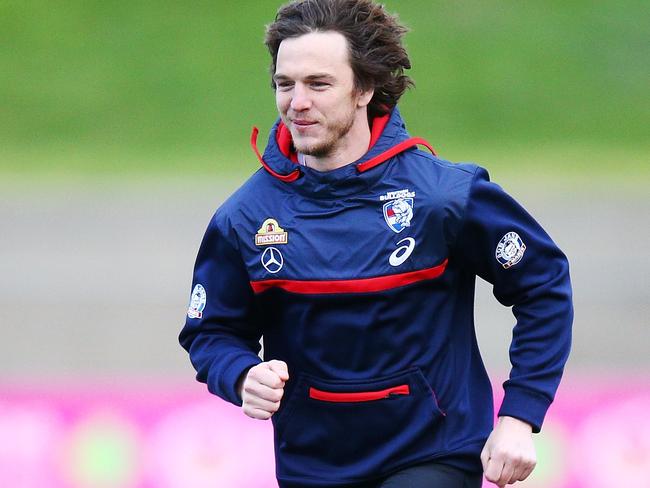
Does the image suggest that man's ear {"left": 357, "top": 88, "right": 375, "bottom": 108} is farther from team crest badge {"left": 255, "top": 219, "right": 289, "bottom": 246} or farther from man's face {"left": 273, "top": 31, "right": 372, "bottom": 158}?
team crest badge {"left": 255, "top": 219, "right": 289, "bottom": 246}

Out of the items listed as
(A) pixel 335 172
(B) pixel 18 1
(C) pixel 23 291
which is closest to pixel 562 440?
(A) pixel 335 172

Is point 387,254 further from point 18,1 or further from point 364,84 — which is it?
point 18,1

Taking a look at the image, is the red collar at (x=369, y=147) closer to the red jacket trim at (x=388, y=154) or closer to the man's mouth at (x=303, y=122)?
the red jacket trim at (x=388, y=154)

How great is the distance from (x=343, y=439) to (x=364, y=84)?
1.01 metres

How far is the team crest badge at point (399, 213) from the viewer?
4.06 metres

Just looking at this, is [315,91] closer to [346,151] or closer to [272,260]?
[346,151]

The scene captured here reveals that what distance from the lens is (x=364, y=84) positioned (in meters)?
4.24

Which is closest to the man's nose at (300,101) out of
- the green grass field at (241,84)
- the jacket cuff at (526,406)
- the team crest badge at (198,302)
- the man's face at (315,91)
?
the man's face at (315,91)

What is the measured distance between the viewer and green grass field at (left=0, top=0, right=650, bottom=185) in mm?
18203

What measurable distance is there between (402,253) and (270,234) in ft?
1.24

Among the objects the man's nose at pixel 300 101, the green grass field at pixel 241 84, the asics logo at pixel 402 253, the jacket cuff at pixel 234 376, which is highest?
the green grass field at pixel 241 84

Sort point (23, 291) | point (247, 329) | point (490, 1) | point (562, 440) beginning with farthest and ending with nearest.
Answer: point (490, 1) → point (23, 291) → point (562, 440) → point (247, 329)

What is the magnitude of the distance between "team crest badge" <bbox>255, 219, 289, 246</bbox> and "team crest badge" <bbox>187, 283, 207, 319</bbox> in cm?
27

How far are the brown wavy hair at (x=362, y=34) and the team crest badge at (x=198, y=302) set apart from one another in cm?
63
